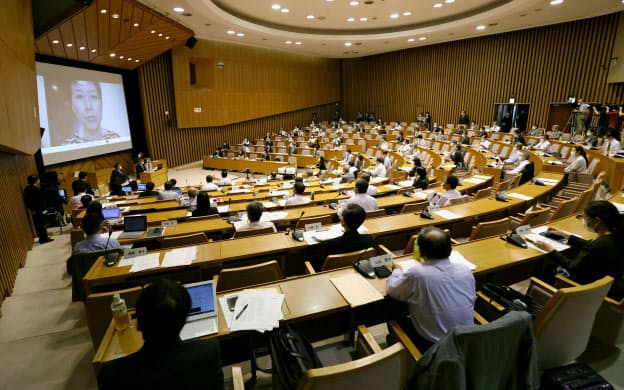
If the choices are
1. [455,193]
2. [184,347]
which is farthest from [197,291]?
[455,193]

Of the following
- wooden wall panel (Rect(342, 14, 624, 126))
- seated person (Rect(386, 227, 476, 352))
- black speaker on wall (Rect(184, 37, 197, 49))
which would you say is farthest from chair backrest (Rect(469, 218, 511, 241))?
black speaker on wall (Rect(184, 37, 197, 49))

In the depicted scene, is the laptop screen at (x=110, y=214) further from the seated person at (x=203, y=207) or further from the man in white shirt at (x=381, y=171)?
the man in white shirt at (x=381, y=171)

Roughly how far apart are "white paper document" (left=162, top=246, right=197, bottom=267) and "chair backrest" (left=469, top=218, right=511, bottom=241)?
286 centimetres

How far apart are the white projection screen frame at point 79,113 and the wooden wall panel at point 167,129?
963mm

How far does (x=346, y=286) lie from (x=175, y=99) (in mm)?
14991

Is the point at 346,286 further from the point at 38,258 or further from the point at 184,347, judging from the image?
the point at 38,258

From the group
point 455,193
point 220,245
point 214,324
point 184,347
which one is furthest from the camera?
point 455,193

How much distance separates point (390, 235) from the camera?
13.5 feet

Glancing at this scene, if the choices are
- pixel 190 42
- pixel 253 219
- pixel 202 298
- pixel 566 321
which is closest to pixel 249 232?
pixel 253 219

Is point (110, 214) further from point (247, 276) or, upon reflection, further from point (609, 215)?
point (609, 215)

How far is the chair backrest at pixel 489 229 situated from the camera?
3.62 m

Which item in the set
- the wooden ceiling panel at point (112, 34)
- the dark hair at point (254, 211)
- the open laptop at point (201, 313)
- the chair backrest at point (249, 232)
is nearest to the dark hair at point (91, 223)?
the chair backrest at point (249, 232)

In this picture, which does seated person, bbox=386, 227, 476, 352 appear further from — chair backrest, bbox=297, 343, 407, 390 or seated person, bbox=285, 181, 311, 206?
seated person, bbox=285, 181, 311, 206

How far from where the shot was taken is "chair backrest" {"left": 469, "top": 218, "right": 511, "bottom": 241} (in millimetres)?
3615
